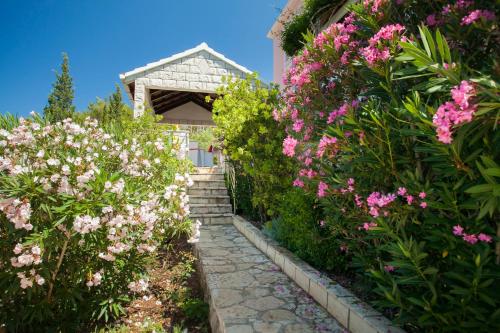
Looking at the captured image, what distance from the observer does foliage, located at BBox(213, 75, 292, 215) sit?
271 inches

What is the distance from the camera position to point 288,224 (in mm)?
5301

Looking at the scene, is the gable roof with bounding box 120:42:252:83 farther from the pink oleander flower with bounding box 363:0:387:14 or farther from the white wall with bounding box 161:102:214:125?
the pink oleander flower with bounding box 363:0:387:14

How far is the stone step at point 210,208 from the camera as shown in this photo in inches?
345

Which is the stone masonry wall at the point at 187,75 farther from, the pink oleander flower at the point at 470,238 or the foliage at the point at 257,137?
the pink oleander flower at the point at 470,238

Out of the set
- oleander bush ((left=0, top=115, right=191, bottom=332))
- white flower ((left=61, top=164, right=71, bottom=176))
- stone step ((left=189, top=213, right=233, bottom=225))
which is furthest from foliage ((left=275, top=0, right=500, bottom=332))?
stone step ((left=189, top=213, right=233, bottom=225))

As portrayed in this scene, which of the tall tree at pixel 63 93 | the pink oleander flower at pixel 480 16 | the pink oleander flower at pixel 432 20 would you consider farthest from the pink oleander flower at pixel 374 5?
the tall tree at pixel 63 93

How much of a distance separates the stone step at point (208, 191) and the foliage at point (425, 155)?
6250mm

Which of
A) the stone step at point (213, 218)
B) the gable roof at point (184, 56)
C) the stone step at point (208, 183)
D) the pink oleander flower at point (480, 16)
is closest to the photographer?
the pink oleander flower at point (480, 16)

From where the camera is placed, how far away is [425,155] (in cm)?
260

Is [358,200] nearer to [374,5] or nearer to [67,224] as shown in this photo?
[374,5]

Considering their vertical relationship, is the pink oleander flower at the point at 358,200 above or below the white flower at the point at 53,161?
below

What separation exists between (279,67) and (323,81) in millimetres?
12045

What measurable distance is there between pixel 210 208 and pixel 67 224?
5.98 meters

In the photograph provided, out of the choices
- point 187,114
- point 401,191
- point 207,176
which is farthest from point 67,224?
point 187,114
